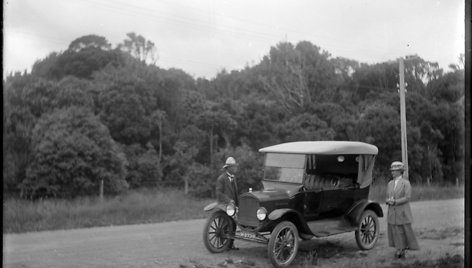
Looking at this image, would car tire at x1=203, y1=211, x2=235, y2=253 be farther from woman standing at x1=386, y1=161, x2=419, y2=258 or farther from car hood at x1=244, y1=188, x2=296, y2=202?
woman standing at x1=386, y1=161, x2=419, y2=258

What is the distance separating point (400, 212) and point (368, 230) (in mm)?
1162

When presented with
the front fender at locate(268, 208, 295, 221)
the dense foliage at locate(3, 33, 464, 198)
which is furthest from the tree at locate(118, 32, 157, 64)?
the front fender at locate(268, 208, 295, 221)

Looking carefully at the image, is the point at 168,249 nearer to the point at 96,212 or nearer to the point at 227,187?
the point at 227,187

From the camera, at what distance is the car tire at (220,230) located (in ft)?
26.4

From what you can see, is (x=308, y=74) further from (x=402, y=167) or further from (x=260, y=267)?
(x=260, y=267)

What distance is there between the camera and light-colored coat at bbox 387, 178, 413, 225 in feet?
24.8

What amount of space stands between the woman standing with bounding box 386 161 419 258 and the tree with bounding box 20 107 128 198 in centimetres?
1010

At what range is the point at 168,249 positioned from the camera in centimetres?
832

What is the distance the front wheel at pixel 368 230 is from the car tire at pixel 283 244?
5.59ft

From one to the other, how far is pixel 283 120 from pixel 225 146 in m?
1.98

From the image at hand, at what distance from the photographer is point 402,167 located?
7574 millimetres

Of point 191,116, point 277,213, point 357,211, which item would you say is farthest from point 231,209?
point 191,116

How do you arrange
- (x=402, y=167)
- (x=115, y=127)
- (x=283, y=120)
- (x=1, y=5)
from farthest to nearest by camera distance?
(x=115, y=127), (x=283, y=120), (x=402, y=167), (x=1, y=5)

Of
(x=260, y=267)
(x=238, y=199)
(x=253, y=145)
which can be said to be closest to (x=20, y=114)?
(x=253, y=145)
